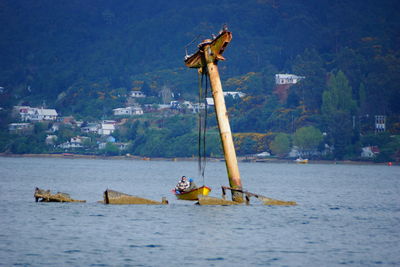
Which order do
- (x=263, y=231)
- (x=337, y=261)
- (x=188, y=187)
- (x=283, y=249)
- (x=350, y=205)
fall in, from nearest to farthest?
(x=337, y=261), (x=283, y=249), (x=263, y=231), (x=188, y=187), (x=350, y=205)

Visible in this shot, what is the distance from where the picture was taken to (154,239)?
45.6 m

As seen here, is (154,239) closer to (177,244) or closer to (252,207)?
(177,244)

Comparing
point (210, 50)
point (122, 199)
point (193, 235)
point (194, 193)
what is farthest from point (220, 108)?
point (193, 235)

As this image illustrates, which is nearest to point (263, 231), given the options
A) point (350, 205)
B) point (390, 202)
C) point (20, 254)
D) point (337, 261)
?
point (337, 261)

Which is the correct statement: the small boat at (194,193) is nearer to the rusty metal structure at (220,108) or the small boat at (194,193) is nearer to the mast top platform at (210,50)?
the rusty metal structure at (220,108)

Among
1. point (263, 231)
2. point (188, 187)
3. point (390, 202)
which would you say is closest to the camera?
point (263, 231)

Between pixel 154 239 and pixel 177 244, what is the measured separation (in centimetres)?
193

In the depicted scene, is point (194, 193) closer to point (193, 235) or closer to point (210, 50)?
point (210, 50)

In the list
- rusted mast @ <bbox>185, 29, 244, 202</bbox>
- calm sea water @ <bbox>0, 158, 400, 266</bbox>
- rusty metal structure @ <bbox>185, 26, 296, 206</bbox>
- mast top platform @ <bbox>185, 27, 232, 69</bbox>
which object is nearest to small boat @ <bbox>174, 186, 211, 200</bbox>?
calm sea water @ <bbox>0, 158, 400, 266</bbox>

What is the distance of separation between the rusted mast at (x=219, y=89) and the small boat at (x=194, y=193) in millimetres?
5526

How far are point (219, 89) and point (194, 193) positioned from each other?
9.63m

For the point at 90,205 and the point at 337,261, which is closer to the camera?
the point at 337,261

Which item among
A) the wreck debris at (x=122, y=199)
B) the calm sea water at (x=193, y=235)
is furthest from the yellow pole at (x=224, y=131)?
the wreck debris at (x=122, y=199)

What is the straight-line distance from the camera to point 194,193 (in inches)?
2623
